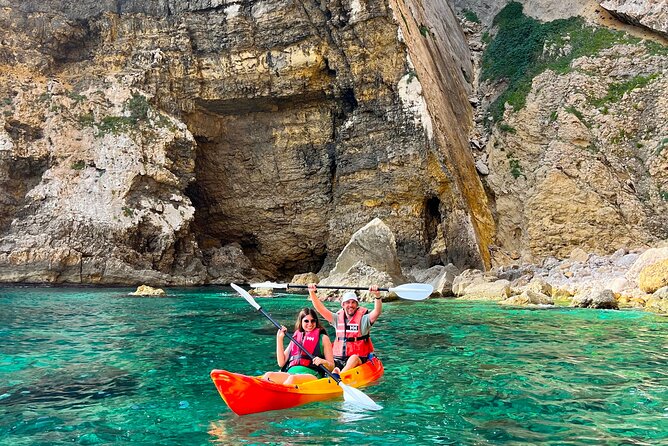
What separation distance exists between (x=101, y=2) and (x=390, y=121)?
734 inches

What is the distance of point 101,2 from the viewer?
32.3 metres

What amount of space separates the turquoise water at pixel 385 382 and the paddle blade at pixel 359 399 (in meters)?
0.12

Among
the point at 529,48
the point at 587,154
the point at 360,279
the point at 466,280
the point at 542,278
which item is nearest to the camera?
the point at 360,279

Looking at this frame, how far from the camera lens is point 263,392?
604 centimetres

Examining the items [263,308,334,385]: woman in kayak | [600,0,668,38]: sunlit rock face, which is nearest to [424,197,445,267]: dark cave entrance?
[600,0,668,38]: sunlit rock face

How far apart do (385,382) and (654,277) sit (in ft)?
38.4

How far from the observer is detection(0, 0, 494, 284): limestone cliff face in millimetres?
27625

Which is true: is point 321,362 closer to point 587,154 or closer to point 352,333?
point 352,333

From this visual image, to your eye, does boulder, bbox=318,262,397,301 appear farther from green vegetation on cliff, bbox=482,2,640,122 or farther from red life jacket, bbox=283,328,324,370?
green vegetation on cliff, bbox=482,2,640,122

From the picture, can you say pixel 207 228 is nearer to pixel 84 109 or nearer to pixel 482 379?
pixel 84 109

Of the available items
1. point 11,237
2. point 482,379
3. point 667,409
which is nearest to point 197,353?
point 482,379

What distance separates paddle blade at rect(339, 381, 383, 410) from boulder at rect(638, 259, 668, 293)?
1263 centimetres

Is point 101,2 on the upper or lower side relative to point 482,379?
upper

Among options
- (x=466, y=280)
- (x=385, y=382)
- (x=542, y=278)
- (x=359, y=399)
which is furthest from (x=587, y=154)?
(x=359, y=399)
